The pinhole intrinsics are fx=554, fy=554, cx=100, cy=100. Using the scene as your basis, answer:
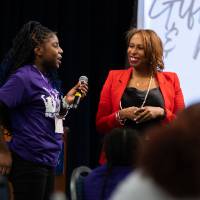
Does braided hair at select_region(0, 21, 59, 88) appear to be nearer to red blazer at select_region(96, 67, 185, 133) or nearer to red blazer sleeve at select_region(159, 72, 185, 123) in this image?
red blazer at select_region(96, 67, 185, 133)

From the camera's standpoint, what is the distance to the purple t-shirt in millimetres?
2488

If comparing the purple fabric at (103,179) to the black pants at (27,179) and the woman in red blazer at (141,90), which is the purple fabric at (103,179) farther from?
the woman in red blazer at (141,90)

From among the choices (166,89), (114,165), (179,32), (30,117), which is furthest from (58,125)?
(179,32)

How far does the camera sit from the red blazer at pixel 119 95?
2797mm

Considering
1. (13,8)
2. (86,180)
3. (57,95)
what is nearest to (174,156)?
(86,180)

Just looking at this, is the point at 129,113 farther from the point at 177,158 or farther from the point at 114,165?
the point at 177,158

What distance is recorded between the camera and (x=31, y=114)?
253 cm

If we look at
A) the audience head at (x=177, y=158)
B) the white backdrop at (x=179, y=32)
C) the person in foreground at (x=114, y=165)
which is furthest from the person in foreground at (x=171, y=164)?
the white backdrop at (x=179, y=32)

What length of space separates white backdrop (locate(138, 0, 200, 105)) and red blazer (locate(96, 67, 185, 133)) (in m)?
0.46

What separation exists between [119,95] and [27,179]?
0.65m

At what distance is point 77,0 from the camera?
4.37 metres

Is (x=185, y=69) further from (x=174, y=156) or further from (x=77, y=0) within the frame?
(x=174, y=156)

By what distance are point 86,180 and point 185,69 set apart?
170 cm

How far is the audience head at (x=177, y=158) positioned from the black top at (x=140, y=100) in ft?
5.98
